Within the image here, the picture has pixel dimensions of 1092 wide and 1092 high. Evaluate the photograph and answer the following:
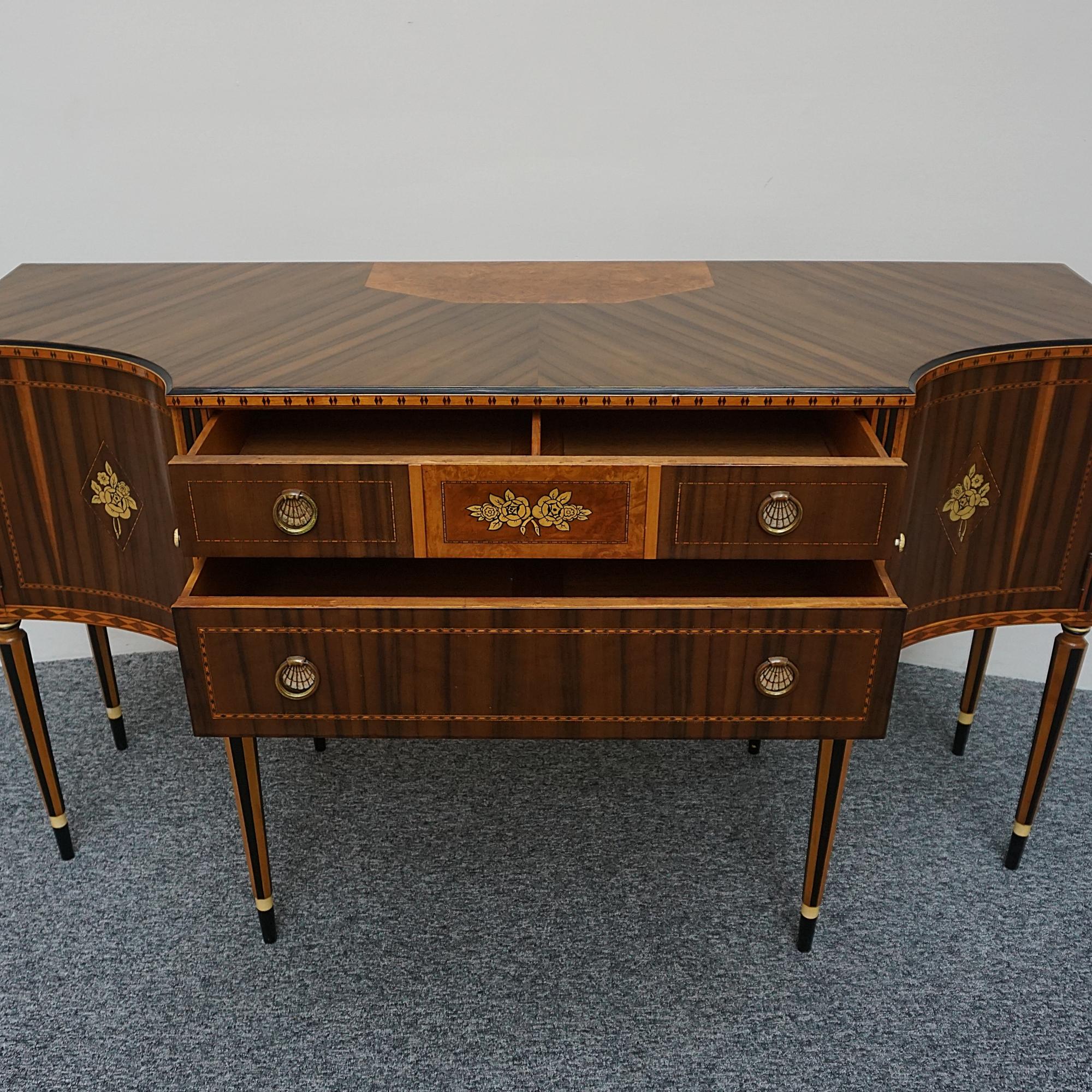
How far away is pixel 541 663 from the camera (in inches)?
49.6

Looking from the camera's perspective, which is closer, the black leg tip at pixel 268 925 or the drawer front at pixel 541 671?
the drawer front at pixel 541 671

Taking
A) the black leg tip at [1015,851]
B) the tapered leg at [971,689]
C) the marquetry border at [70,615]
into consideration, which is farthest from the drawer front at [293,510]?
the tapered leg at [971,689]

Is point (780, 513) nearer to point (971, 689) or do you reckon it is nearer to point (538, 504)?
point (538, 504)

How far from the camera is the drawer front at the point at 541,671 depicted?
1231mm

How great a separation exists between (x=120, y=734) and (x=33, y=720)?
364mm

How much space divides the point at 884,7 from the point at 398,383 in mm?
1154

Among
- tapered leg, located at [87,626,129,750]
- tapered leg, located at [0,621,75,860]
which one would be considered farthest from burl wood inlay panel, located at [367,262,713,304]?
tapered leg, located at [87,626,129,750]

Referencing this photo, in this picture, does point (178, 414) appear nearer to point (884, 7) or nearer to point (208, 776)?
point (208, 776)

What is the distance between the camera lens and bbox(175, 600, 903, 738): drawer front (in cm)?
123

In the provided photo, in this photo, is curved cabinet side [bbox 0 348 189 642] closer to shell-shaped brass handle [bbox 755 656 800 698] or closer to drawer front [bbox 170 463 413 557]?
drawer front [bbox 170 463 413 557]

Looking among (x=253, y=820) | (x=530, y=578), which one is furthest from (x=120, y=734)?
(x=530, y=578)

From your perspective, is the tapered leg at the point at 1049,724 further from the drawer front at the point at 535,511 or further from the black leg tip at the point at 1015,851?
the drawer front at the point at 535,511

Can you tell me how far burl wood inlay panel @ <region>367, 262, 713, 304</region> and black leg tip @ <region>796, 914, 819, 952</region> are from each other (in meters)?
0.89

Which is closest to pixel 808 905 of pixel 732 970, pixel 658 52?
pixel 732 970
